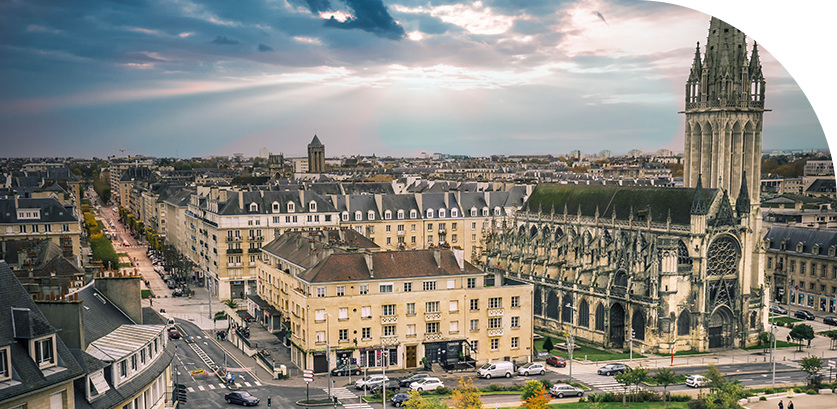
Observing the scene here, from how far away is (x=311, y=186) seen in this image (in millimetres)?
165875

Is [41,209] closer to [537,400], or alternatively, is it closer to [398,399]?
[398,399]

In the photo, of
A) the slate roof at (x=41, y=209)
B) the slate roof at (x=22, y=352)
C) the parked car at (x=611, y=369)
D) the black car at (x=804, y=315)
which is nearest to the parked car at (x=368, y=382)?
the parked car at (x=611, y=369)

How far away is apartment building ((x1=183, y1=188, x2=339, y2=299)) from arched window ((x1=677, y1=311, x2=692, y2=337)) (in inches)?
2513

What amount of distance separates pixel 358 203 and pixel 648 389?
7391 cm

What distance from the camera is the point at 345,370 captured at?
71.6 m

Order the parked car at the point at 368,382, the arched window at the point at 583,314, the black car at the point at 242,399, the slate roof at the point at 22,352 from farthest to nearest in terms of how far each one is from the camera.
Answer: the arched window at the point at 583,314 < the parked car at the point at 368,382 < the black car at the point at 242,399 < the slate roof at the point at 22,352

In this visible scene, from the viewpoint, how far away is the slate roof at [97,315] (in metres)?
36.8

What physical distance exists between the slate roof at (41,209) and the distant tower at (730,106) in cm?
10176

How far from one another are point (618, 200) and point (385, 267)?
43020mm

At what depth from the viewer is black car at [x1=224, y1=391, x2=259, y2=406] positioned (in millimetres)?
60844

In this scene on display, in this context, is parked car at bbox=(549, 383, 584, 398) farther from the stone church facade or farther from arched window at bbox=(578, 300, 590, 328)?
arched window at bbox=(578, 300, 590, 328)

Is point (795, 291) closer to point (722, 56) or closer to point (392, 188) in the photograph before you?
point (722, 56)

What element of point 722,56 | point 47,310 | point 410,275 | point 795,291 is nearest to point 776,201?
point 795,291

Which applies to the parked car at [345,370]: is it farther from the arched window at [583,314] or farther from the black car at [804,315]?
the black car at [804,315]
